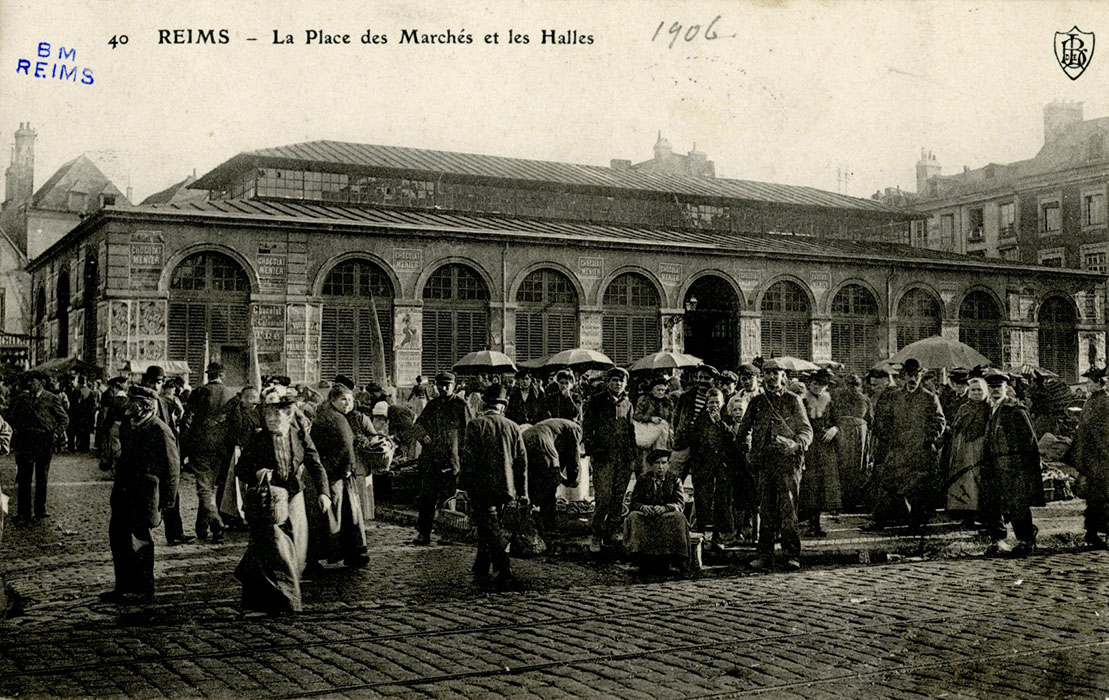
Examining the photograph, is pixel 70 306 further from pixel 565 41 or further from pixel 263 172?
pixel 565 41

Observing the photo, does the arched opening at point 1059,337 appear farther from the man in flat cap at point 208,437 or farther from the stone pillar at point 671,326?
the man in flat cap at point 208,437

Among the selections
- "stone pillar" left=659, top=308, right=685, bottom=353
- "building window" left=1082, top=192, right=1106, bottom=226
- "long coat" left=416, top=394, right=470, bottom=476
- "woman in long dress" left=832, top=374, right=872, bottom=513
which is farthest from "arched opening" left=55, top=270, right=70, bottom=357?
"building window" left=1082, top=192, right=1106, bottom=226

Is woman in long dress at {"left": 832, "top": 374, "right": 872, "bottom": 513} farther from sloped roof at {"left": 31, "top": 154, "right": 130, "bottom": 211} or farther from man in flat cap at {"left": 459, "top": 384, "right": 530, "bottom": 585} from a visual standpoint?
sloped roof at {"left": 31, "top": 154, "right": 130, "bottom": 211}

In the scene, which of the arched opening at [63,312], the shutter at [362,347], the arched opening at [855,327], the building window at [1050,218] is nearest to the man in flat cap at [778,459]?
the shutter at [362,347]

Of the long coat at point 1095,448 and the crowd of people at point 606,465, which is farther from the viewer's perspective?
the long coat at point 1095,448

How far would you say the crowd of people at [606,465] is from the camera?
24.0 ft

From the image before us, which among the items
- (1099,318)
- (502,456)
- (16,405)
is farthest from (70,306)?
(1099,318)

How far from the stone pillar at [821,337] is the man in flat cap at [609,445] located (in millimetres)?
19474

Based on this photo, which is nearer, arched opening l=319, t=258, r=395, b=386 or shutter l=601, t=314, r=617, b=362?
arched opening l=319, t=258, r=395, b=386

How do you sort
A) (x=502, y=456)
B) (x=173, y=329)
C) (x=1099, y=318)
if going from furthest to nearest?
(x=1099, y=318) < (x=173, y=329) < (x=502, y=456)

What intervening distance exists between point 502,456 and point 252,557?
240 centimetres

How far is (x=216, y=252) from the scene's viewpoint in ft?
72.4

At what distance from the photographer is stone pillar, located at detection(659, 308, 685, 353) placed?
87.2 ft

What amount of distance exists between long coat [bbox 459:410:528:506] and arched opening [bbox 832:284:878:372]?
22178 millimetres
